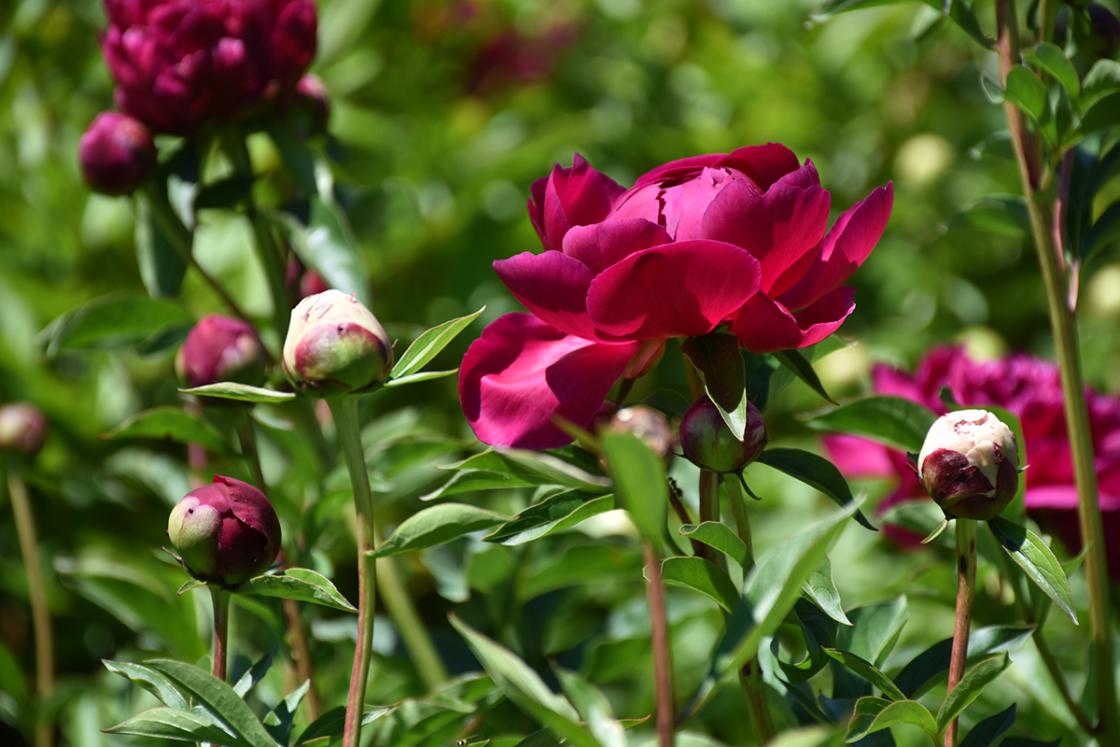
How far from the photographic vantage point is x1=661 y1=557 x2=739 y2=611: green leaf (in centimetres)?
56

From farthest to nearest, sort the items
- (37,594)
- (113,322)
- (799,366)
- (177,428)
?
(37,594) < (113,322) < (177,428) < (799,366)

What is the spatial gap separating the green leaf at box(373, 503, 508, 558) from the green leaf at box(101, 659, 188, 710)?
0.12 metres

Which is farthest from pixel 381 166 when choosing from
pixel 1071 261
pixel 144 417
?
pixel 1071 261

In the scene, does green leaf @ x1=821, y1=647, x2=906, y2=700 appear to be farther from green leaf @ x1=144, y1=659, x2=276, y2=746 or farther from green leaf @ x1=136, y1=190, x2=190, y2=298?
green leaf @ x1=136, y1=190, x2=190, y2=298

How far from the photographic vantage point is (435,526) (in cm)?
62

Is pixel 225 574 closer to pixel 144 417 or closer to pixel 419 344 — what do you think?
pixel 419 344

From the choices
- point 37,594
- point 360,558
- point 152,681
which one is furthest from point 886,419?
point 37,594

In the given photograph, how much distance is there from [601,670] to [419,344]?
424mm

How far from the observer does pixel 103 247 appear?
1.62 metres

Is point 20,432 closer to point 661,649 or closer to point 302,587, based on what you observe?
point 302,587

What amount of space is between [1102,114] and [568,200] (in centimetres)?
34

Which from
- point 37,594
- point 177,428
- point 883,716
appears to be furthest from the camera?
point 37,594

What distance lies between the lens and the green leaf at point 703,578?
0.56m

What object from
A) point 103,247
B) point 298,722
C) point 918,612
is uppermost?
point 298,722
